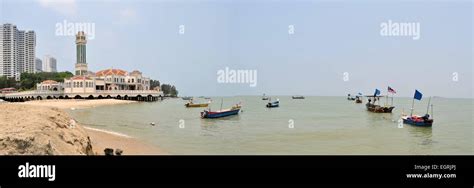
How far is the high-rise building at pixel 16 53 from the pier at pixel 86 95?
2.83 m

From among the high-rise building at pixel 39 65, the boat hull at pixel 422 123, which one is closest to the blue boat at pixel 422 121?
the boat hull at pixel 422 123

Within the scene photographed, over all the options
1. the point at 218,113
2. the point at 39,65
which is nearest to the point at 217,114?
the point at 218,113

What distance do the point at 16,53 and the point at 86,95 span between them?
7.13 meters

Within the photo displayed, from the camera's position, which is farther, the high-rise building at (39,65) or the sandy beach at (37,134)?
the high-rise building at (39,65)

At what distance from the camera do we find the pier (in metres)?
31.1

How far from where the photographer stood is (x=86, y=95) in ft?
115

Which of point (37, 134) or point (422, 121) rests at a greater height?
point (37, 134)

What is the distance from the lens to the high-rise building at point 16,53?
2394 cm

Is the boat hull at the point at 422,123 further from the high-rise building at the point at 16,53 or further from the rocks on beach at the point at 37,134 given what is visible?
the high-rise building at the point at 16,53

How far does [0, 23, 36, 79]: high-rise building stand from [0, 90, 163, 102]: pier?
283 cm

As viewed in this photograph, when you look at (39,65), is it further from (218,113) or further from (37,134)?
(37,134)
